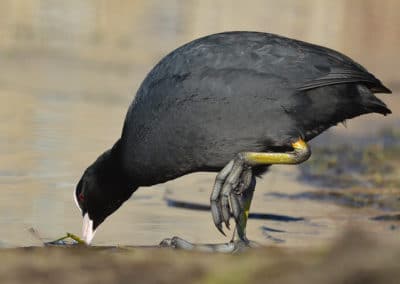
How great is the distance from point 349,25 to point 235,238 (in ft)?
37.5

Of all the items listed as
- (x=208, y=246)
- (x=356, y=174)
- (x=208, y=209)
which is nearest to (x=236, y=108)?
(x=208, y=246)

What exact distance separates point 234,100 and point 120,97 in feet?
20.3

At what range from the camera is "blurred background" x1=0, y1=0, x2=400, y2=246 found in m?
7.38

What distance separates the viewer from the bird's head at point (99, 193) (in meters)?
6.61

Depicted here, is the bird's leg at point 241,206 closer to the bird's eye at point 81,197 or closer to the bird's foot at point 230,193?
the bird's foot at point 230,193

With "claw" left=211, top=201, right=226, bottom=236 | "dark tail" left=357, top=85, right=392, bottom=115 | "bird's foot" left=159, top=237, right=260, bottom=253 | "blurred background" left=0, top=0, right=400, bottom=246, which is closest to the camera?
"bird's foot" left=159, top=237, right=260, bottom=253

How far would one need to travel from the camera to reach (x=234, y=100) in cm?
593

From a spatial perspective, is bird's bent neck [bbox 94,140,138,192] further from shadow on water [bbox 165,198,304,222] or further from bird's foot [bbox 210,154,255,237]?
shadow on water [bbox 165,198,304,222]

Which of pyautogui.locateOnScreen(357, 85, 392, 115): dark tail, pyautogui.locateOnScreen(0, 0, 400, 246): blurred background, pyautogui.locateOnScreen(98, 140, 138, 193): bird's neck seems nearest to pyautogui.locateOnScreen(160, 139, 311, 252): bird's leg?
pyautogui.locateOnScreen(357, 85, 392, 115): dark tail

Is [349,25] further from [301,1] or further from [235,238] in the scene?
[235,238]

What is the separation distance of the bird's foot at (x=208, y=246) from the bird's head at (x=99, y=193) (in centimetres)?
82

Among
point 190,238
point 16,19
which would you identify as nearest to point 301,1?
point 16,19

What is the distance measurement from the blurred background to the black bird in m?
0.81

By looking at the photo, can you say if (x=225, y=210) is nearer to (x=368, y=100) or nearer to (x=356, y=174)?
(x=368, y=100)
